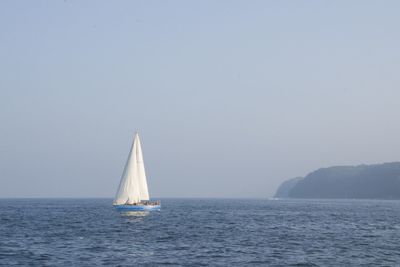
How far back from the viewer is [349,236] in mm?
62188

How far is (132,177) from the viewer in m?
107

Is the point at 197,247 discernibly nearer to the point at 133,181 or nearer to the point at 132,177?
the point at 132,177

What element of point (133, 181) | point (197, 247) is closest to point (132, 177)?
point (133, 181)

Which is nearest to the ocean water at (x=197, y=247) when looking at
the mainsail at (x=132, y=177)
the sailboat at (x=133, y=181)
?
the sailboat at (x=133, y=181)

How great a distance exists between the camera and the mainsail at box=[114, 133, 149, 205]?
106812 millimetres

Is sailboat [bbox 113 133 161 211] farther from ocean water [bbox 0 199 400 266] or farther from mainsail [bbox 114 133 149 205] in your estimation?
ocean water [bbox 0 199 400 266]

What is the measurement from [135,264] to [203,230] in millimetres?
28701

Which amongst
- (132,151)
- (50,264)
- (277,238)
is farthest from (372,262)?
(132,151)

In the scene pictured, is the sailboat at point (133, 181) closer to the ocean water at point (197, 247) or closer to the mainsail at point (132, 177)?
the mainsail at point (132, 177)

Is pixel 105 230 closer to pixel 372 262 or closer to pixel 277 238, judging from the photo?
pixel 277 238

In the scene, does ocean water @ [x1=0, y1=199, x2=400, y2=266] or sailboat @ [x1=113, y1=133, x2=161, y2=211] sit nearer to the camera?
ocean water @ [x1=0, y1=199, x2=400, y2=266]

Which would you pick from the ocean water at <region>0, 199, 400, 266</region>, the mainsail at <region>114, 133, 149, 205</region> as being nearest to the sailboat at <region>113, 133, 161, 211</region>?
the mainsail at <region>114, 133, 149, 205</region>

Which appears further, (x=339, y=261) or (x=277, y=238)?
(x=277, y=238)

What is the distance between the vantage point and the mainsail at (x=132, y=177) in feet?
350
